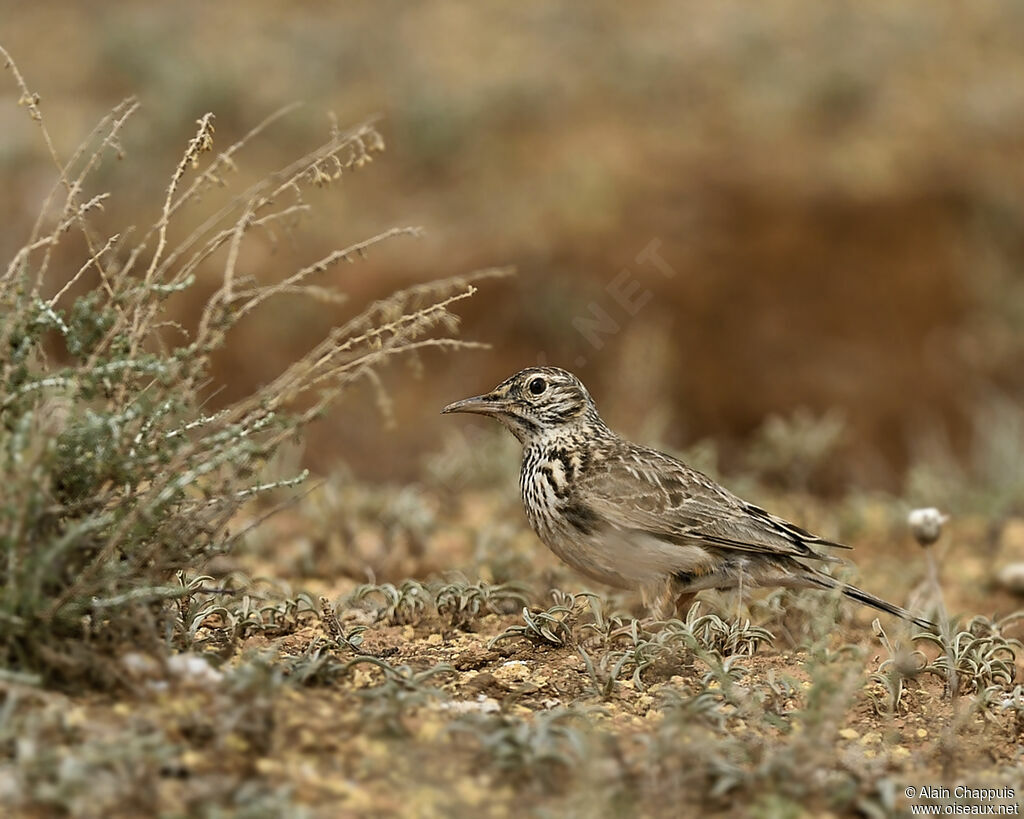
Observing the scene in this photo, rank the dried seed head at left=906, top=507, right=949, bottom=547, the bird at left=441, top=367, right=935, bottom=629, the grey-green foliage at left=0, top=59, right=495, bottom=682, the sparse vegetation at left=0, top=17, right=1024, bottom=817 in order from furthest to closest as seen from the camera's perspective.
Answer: the bird at left=441, top=367, right=935, bottom=629 < the dried seed head at left=906, top=507, right=949, bottom=547 < the grey-green foliage at left=0, top=59, right=495, bottom=682 < the sparse vegetation at left=0, top=17, right=1024, bottom=817

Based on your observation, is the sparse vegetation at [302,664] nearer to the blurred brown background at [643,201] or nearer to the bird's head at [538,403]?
the bird's head at [538,403]

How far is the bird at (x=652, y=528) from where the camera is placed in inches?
179

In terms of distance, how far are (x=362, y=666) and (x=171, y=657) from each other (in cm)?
60

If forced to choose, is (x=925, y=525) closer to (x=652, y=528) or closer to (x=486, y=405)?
(x=652, y=528)

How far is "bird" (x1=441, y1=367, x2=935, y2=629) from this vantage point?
455 centimetres

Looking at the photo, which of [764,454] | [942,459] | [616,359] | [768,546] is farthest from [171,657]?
[616,359]

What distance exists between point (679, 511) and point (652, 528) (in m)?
0.16

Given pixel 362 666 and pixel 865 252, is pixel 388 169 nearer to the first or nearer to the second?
pixel 865 252

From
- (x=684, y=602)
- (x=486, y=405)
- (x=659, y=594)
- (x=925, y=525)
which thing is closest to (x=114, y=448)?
(x=486, y=405)

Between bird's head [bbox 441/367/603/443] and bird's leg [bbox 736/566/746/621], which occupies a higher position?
bird's head [bbox 441/367/603/443]

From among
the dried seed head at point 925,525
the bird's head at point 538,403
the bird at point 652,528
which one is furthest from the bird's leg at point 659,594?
the dried seed head at point 925,525

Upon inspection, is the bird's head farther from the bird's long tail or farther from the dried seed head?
the dried seed head

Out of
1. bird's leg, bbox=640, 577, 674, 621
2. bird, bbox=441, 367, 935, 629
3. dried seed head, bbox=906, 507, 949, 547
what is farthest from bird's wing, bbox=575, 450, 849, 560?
dried seed head, bbox=906, 507, 949, 547

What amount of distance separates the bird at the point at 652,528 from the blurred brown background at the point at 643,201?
4.42m
